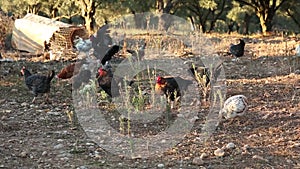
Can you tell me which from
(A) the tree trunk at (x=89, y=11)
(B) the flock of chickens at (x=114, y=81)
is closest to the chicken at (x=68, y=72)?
(B) the flock of chickens at (x=114, y=81)

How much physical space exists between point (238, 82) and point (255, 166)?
4309 millimetres

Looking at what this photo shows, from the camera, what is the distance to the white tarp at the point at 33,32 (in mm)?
14602

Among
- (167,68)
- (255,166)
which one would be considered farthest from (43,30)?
(255,166)

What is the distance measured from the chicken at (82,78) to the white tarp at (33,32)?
5747mm

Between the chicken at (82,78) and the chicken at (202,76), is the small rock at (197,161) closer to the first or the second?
the chicken at (202,76)

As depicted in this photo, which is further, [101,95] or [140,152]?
[101,95]

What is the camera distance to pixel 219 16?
32.9 meters

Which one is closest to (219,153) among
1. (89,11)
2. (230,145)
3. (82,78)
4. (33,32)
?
(230,145)

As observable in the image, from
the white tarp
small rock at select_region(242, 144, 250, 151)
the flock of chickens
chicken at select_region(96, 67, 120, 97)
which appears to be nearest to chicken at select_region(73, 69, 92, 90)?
the flock of chickens

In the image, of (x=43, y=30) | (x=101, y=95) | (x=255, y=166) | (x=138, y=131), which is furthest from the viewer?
(x=43, y=30)

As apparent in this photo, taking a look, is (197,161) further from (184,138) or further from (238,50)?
(238,50)

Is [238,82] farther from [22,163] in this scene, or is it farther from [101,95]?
[22,163]

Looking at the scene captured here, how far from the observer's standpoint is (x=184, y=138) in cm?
583

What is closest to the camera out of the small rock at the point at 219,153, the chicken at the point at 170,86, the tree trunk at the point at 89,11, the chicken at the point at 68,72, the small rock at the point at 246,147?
the small rock at the point at 219,153
